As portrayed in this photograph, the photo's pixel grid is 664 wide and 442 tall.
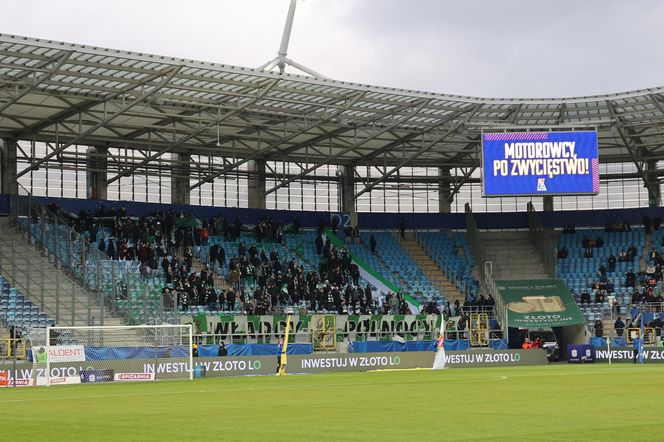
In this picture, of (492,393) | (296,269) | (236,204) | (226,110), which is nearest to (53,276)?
(226,110)

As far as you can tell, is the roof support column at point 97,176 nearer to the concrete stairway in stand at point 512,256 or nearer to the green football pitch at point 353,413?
the concrete stairway in stand at point 512,256

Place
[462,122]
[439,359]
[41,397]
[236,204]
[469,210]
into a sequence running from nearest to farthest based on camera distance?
[41,397] < [439,359] < [462,122] < [236,204] < [469,210]

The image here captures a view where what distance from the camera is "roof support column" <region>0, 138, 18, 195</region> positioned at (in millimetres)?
55594

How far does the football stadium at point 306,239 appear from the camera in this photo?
38406 mm

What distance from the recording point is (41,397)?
27.1 metres

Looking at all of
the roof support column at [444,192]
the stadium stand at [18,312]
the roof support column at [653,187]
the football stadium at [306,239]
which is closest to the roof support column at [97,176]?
the football stadium at [306,239]

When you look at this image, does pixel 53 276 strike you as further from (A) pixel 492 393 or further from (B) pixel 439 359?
(A) pixel 492 393

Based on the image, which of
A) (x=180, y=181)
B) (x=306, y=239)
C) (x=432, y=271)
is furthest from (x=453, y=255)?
(x=180, y=181)

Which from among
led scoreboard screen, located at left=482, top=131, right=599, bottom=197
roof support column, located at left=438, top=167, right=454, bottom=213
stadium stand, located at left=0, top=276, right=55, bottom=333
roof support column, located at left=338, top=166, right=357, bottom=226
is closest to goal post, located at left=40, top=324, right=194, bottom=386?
stadium stand, located at left=0, top=276, right=55, bottom=333

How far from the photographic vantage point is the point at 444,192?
238 feet

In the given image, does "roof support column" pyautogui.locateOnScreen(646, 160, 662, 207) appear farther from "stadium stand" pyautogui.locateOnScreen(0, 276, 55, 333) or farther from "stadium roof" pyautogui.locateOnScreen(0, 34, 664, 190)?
"stadium stand" pyautogui.locateOnScreen(0, 276, 55, 333)

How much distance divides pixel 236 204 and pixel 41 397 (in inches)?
1541

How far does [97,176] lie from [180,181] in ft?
17.5

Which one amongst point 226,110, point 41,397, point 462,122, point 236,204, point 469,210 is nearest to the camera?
point 41,397
